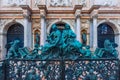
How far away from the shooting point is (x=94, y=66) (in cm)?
925

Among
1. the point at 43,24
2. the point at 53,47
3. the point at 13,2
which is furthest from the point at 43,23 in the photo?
the point at 53,47

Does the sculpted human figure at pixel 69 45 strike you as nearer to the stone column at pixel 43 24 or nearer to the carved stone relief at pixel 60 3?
the stone column at pixel 43 24

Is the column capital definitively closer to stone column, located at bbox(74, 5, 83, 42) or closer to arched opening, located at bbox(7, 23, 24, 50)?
arched opening, located at bbox(7, 23, 24, 50)

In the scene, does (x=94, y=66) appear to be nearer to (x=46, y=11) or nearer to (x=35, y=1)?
(x=46, y=11)

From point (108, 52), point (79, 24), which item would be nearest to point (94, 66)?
point (108, 52)

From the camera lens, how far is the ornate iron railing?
9148 mm

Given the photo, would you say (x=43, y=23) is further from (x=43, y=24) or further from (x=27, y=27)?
(x=27, y=27)

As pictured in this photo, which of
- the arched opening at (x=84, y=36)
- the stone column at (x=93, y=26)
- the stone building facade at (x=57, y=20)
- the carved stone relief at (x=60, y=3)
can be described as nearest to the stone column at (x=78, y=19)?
the stone building facade at (x=57, y=20)

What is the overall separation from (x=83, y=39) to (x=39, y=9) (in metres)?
4.44

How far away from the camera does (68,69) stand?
9.15 m

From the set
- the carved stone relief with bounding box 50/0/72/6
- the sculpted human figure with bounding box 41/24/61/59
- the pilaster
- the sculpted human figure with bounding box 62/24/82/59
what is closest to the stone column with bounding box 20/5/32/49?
the pilaster

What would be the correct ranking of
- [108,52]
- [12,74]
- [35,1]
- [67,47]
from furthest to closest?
[35,1]
[108,52]
[67,47]
[12,74]

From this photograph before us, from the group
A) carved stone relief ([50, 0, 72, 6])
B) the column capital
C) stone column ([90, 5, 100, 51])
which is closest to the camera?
the column capital

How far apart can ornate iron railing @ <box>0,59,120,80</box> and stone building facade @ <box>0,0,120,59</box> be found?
45.4 ft
